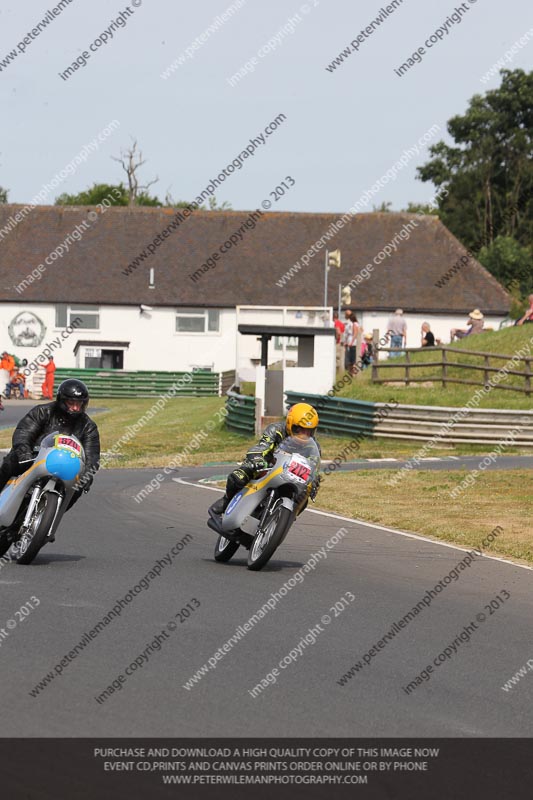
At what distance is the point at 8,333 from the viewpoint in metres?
58.8

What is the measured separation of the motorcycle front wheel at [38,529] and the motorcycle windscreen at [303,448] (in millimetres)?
1986

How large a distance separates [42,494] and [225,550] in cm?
198

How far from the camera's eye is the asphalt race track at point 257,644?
656 cm

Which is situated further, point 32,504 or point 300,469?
point 300,469

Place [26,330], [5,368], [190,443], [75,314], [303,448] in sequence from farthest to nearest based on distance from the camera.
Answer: [75,314] → [26,330] → [5,368] → [190,443] → [303,448]

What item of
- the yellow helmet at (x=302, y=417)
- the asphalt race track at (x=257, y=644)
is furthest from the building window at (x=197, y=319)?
the yellow helmet at (x=302, y=417)

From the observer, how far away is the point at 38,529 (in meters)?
11.1

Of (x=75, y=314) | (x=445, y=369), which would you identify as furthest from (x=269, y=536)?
(x=75, y=314)

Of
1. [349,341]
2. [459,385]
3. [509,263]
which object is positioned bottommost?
[459,385]

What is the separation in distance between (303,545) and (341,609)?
4.53 metres

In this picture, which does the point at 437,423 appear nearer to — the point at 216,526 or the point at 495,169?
the point at 216,526

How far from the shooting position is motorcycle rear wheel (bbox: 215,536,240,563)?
12406 millimetres

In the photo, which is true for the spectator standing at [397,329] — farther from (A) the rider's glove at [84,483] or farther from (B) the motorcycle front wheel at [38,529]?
(B) the motorcycle front wheel at [38,529]
